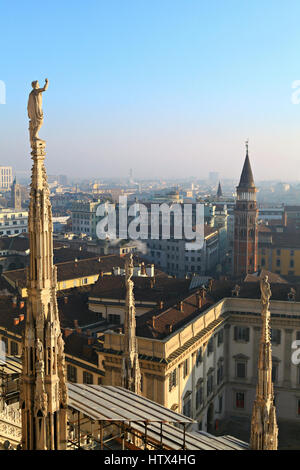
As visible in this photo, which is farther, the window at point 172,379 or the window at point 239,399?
the window at point 239,399

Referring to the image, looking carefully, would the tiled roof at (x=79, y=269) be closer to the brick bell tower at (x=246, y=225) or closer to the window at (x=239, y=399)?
the brick bell tower at (x=246, y=225)

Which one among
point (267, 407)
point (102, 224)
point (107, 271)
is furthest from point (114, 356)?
point (102, 224)

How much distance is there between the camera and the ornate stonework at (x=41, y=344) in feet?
27.9

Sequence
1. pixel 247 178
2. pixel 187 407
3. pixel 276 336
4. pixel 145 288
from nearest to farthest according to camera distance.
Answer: pixel 187 407
pixel 276 336
pixel 145 288
pixel 247 178

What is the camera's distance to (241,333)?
38.7m

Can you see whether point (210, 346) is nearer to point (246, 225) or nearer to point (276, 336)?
point (276, 336)

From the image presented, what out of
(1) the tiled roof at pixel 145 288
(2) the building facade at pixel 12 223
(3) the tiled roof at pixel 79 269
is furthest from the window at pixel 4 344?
(2) the building facade at pixel 12 223

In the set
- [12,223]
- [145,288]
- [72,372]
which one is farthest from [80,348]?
[12,223]

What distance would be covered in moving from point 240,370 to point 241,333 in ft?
9.76

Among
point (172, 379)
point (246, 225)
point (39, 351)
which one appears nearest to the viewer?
point (39, 351)

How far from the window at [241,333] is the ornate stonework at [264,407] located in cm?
2431

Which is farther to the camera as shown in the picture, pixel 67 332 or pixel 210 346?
pixel 210 346

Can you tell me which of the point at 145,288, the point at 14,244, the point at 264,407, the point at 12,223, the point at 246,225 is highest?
the point at 246,225
